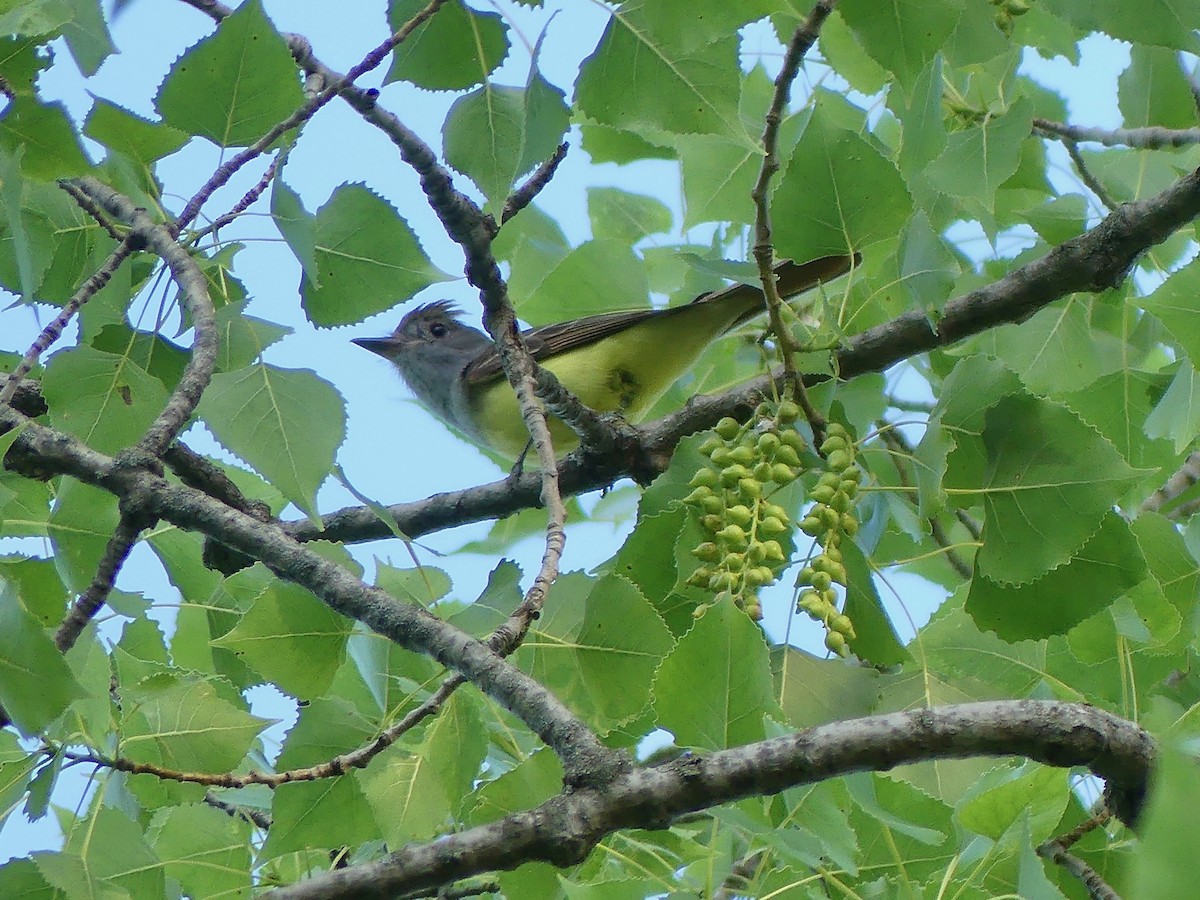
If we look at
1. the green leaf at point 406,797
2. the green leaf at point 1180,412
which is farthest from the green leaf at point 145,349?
the green leaf at point 1180,412

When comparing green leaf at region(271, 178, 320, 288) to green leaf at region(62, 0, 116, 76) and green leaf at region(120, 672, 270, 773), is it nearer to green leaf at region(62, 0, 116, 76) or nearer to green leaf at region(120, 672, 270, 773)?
green leaf at region(62, 0, 116, 76)

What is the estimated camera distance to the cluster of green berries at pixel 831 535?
2471mm

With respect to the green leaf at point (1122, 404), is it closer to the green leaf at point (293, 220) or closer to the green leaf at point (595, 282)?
the green leaf at point (595, 282)

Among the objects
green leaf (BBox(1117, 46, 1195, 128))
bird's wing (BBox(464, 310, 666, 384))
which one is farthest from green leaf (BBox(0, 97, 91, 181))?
green leaf (BBox(1117, 46, 1195, 128))

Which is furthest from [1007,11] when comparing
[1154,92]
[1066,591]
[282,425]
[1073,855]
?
[282,425]

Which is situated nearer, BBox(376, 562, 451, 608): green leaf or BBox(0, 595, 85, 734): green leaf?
BBox(0, 595, 85, 734): green leaf

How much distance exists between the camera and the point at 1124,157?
412 centimetres

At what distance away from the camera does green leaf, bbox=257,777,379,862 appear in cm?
272

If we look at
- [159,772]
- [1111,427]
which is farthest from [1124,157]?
[159,772]

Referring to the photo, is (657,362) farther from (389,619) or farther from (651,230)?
(389,619)

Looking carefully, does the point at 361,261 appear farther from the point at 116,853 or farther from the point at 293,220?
the point at 116,853

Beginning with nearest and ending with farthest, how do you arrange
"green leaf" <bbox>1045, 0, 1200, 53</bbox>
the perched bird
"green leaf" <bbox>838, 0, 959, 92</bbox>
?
"green leaf" <bbox>1045, 0, 1200, 53</bbox>, "green leaf" <bbox>838, 0, 959, 92</bbox>, the perched bird

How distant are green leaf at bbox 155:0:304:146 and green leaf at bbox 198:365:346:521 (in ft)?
1.86

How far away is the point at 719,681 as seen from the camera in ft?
6.88
